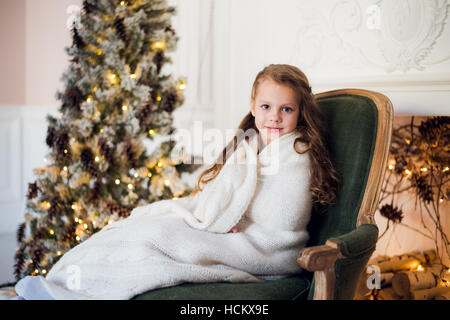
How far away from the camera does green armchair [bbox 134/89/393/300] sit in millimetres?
1097

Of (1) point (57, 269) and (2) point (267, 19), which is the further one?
(2) point (267, 19)

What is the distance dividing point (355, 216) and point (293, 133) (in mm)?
396

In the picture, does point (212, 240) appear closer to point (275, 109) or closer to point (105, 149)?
point (275, 109)

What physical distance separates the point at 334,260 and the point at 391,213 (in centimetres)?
137

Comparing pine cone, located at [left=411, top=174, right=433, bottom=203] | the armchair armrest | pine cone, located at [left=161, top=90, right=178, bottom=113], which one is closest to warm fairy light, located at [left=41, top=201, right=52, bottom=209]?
pine cone, located at [left=161, top=90, right=178, bottom=113]

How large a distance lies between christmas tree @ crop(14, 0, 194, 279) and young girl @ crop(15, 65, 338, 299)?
602 mm

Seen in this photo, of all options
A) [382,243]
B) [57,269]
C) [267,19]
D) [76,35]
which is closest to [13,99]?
[76,35]

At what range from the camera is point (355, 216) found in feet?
4.44

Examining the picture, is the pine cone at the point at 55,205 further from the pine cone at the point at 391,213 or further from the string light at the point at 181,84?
the pine cone at the point at 391,213

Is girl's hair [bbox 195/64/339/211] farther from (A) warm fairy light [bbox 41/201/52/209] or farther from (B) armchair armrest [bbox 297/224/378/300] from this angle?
(A) warm fairy light [bbox 41/201/52/209]

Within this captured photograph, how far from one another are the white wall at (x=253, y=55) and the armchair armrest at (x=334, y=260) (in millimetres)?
1168

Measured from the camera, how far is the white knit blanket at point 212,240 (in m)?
1.20
